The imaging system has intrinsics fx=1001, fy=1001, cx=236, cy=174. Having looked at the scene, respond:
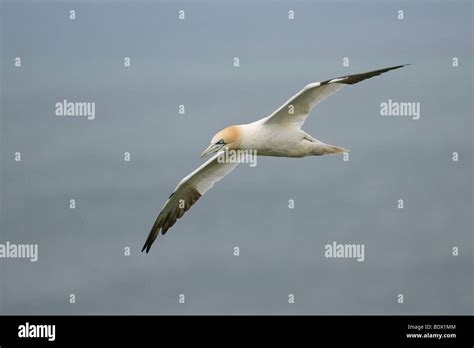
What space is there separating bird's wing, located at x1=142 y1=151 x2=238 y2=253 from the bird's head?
2.81 ft

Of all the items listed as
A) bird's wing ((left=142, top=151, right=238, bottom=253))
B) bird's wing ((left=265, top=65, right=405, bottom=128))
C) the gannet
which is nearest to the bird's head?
the gannet

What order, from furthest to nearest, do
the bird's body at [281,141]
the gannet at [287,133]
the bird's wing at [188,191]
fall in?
the bird's wing at [188,191] → the bird's body at [281,141] → the gannet at [287,133]

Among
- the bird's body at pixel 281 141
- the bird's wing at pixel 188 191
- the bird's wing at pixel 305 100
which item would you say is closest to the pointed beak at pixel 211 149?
the bird's body at pixel 281 141

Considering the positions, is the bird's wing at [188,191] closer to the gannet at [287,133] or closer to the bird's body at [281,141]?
the gannet at [287,133]

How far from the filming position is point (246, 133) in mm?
18578

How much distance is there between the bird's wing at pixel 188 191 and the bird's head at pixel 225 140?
857 millimetres

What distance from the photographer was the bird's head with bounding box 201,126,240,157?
18703mm

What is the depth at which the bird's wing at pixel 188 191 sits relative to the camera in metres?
20.4

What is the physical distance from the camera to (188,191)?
2073 centimetres

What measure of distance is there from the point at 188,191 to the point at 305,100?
371 centimetres

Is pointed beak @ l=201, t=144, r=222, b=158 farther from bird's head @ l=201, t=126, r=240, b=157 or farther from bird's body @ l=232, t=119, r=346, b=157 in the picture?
bird's body @ l=232, t=119, r=346, b=157
